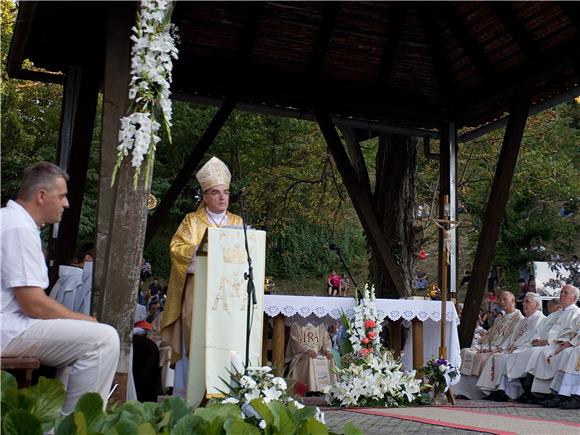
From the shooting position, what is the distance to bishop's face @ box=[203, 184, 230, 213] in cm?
761

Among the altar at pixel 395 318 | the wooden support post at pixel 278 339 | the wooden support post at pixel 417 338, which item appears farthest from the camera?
the wooden support post at pixel 417 338

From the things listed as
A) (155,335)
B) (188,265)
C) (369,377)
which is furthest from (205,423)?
(155,335)

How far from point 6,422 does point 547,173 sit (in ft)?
62.8

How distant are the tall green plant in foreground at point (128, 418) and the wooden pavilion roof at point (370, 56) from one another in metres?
6.38

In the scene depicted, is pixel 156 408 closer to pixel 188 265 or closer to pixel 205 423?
pixel 205 423

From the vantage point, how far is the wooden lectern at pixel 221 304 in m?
6.80

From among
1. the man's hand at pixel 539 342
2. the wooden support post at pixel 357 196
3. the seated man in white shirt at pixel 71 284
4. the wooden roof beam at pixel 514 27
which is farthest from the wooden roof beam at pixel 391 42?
the seated man in white shirt at pixel 71 284

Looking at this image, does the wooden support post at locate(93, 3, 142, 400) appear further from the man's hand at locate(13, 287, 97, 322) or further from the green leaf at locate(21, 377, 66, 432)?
the green leaf at locate(21, 377, 66, 432)

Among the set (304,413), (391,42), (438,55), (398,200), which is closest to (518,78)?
(438,55)

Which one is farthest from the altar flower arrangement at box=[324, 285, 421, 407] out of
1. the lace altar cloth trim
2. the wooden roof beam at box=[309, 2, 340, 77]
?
the wooden roof beam at box=[309, 2, 340, 77]

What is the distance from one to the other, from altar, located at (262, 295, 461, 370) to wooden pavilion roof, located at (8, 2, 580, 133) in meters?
3.05

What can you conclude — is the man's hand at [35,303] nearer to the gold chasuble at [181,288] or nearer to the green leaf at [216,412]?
the green leaf at [216,412]

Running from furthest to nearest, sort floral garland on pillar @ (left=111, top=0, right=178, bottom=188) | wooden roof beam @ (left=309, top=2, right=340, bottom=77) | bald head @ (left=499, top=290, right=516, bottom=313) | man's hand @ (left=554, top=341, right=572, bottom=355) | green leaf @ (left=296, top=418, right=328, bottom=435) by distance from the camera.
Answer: bald head @ (left=499, top=290, right=516, bottom=313) → wooden roof beam @ (left=309, top=2, right=340, bottom=77) → man's hand @ (left=554, top=341, right=572, bottom=355) → floral garland on pillar @ (left=111, top=0, right=178, bottom=188) → green leaf @ (left=296, top=418, right=328, bottom=435)

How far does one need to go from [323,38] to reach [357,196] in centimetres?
209
